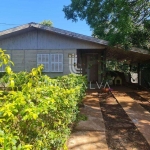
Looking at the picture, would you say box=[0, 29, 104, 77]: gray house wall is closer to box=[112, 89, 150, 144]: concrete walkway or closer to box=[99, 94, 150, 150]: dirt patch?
box=[112, 89, 150, 144]: concrete walkway

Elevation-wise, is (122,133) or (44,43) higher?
(44,43)

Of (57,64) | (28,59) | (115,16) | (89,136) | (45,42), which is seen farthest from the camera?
(28,59)

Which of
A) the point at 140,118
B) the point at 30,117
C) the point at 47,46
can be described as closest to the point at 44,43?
the point at 47,46

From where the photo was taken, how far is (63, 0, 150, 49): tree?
9688mm

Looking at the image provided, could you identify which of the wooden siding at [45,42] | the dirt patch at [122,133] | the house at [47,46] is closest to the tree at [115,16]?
the house at [47,46]

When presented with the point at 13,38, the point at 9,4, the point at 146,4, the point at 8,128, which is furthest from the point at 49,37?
the point at 9,4

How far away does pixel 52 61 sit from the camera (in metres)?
12.6

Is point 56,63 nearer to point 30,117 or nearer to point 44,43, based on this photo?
point 44,43

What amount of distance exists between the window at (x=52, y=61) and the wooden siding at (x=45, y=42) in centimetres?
58

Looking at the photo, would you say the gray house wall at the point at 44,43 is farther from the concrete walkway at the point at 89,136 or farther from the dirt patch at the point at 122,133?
the concrete walkway at the point at 89,136

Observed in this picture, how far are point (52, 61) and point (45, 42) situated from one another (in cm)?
132

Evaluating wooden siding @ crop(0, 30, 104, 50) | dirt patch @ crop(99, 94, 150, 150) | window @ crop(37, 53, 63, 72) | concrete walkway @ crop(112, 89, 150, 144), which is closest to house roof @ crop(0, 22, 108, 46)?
wooden siding @ crop(0, 30, 104, 50)

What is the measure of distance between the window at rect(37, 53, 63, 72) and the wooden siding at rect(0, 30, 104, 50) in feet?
1.91

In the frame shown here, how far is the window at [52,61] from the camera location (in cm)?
1255
